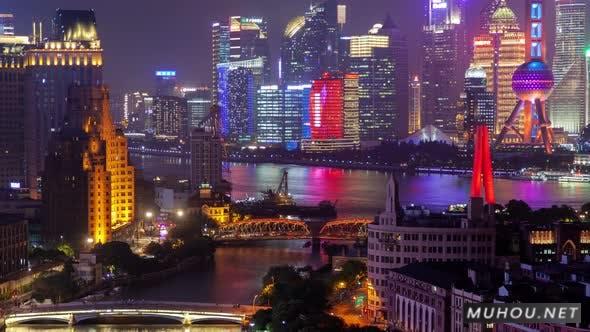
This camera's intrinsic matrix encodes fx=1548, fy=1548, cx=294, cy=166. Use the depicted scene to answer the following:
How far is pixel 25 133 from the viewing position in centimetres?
4481

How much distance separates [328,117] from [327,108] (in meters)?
0.52

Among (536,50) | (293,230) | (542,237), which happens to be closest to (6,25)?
(293,230)

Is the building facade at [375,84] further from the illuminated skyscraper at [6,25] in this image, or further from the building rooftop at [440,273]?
the building rooftop at [440,273]

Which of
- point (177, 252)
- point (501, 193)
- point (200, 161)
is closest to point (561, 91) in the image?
point (501, 193)

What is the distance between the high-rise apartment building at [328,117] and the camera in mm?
88375

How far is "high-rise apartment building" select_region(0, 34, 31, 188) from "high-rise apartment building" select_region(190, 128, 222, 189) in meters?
5.51

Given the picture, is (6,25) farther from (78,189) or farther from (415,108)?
(415,108)

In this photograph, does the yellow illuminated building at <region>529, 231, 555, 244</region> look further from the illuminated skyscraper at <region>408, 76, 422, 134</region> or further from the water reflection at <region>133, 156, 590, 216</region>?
the illuminated skyscraper at <region>408, 76, 422, 134</region>

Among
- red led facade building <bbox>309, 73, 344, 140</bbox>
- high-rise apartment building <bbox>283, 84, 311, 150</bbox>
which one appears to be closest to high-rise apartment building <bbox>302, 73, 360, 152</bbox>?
red led facade building <bbox>309, 73, 344, 140</bbox>

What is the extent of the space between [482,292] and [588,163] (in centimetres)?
5470

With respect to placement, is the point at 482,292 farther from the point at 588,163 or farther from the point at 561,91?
the point at 561,91

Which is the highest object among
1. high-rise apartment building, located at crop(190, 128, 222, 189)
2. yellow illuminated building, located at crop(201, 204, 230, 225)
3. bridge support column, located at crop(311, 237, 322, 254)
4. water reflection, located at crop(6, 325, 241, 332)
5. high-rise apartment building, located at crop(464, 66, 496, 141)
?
high-rise apartment building, located at crop(464, 66, 496, 141)

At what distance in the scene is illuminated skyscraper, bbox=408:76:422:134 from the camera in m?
101

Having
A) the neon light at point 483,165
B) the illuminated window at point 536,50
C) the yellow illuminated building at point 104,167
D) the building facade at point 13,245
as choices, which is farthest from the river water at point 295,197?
the illuminated window at point 536,50
